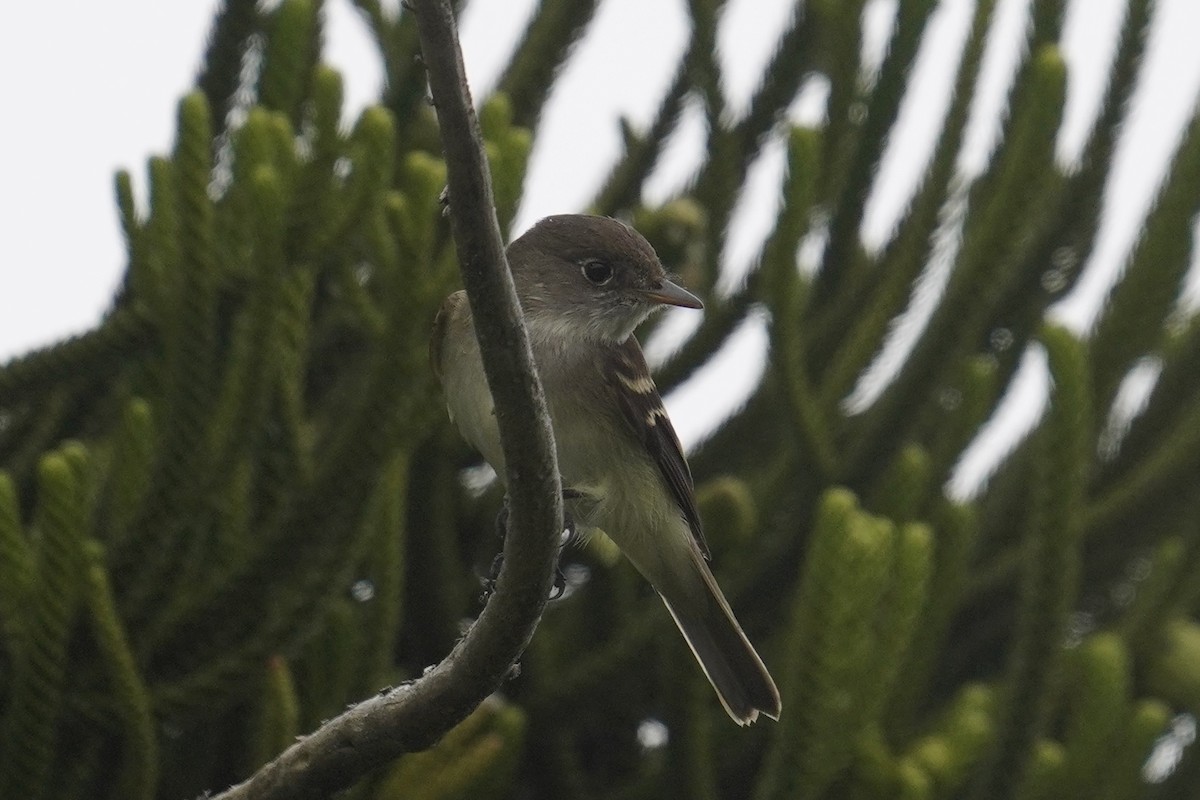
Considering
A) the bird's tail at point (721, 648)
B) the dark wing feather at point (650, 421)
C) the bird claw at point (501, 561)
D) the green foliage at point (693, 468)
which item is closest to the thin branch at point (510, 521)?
the bird claw at point (501, 561)

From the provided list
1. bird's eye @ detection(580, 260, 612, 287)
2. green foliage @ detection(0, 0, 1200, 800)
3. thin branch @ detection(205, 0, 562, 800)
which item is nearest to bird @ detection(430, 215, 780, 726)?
bird's eye @ detection(580, 260, 612, 287)

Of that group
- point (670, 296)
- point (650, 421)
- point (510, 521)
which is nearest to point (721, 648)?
point (650, 421)

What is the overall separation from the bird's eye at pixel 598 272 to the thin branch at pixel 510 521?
1422mm

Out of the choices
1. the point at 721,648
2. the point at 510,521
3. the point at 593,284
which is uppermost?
the point at 593,284

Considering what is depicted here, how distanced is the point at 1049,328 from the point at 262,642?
198cm

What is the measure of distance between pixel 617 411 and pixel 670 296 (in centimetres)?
29

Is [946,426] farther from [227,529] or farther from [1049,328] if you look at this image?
[227,529]

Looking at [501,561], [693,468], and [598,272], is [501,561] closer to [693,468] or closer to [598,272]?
[598,272]

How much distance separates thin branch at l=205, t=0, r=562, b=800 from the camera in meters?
2.03

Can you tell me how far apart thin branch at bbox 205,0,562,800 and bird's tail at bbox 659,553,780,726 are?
1311 millimetres

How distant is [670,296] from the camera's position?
3.73 m

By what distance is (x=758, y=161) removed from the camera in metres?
5.05

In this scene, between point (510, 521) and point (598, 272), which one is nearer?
point (510, 521)

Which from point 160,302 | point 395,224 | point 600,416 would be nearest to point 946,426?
point 600,416
